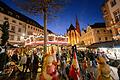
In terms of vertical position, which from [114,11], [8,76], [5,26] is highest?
[114,11]

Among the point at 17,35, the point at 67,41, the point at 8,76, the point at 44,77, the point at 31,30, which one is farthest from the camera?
the point at 31,30

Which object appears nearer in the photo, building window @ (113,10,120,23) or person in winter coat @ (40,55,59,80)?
person in winter coat @ (40,55,59,80)

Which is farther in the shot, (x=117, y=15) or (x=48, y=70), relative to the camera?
(x=117, y=15)

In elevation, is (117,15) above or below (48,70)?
above

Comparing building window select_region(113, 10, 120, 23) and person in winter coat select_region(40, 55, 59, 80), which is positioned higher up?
building window select_region(113, 10, 120, 23)

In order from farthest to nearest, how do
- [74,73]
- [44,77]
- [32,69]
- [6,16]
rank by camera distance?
[6,16] → [32,69] → [74,73] → [44,77]

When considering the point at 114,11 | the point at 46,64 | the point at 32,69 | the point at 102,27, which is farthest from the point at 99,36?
the point at 46,64

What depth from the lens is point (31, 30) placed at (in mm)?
48625

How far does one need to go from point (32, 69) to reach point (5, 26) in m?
11.7

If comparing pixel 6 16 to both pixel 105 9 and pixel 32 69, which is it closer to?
pixel 105 9

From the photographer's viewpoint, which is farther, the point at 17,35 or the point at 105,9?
the point at 17,35

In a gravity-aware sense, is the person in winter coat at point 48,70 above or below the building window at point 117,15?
below

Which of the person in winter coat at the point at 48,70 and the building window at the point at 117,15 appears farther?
the building window at the point at 117,15

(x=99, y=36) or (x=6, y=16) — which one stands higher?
(x=6, y=16)
